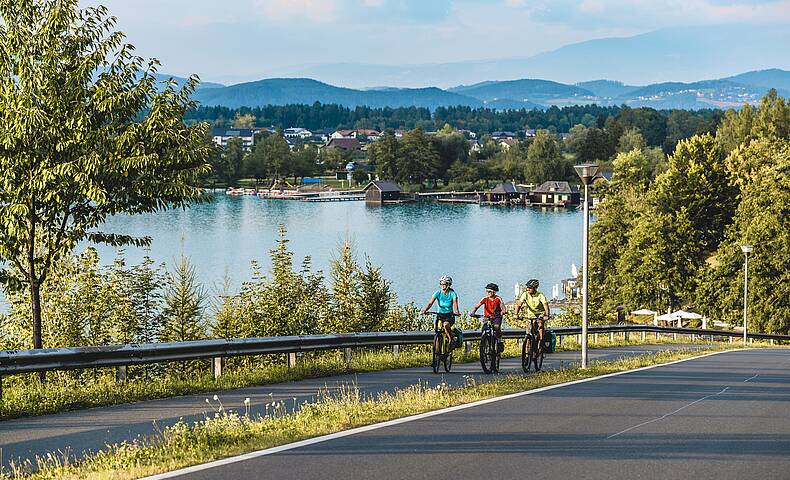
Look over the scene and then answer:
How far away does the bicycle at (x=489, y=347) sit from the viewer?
738 inches

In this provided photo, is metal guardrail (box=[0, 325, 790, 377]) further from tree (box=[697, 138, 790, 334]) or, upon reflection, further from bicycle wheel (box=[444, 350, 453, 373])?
tree (box=[697, 138, 790, 334])

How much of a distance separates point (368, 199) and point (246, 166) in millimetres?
30086

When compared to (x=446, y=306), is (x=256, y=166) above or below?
above

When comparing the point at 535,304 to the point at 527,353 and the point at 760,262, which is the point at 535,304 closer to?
the point at 527,353

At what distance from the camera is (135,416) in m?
12.4

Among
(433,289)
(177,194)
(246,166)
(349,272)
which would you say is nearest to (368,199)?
(246,166)

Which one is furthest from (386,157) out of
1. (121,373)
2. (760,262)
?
(121,373)

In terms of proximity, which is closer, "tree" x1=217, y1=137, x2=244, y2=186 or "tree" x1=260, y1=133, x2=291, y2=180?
"tree" x1=217, y1=137, x2=244, y2=186

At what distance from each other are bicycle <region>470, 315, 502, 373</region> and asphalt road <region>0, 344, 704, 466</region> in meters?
1.13

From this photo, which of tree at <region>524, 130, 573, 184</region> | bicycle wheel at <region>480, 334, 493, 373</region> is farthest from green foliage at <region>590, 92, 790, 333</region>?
tree at <region>524, 130, 573, 184</region>

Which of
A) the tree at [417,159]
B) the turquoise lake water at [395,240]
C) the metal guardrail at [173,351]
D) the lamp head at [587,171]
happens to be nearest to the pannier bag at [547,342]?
the lamp head at [587,171]

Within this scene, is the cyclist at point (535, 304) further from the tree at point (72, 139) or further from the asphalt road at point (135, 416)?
the tree at point (72, 139)

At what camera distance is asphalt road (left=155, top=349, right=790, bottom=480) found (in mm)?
9125

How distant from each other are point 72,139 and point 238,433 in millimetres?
8898
